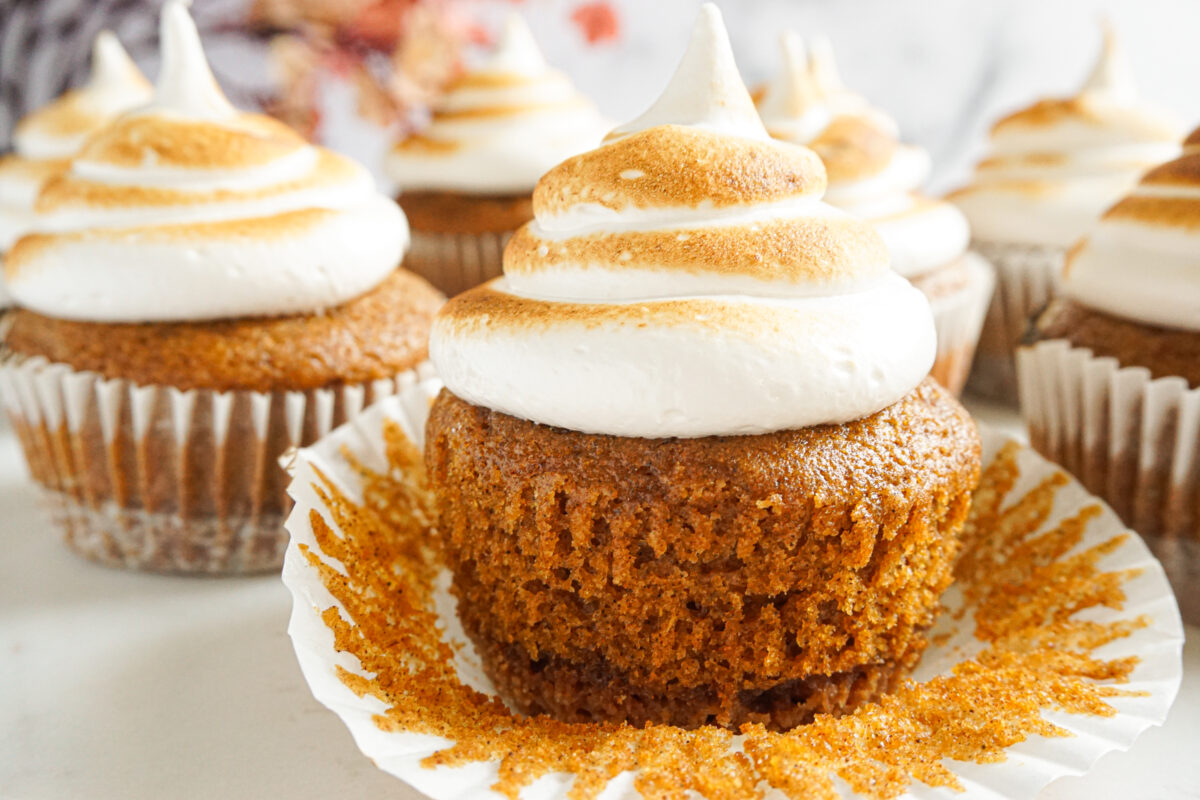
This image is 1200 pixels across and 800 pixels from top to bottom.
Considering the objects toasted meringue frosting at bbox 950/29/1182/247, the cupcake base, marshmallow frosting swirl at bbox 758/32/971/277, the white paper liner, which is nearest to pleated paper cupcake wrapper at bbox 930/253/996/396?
marshmallow frosting swirl at bbox 758/32/971/277

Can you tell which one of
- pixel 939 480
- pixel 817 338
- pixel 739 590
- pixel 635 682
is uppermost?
pixel 817 338

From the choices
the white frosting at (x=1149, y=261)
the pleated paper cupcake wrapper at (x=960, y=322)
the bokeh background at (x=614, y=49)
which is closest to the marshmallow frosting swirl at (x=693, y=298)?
the white frosting at (x=1149, y=261)

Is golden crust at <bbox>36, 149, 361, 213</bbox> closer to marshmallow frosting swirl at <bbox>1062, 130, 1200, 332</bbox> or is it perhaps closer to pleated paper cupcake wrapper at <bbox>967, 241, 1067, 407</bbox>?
marshmallow frosting swirl at <bbox>1062, 130, 1200, 332</bbox>

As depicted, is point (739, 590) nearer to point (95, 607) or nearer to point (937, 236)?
point (95, 607)

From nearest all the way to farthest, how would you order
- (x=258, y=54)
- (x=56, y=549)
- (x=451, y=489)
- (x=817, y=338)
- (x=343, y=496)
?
(x=817, y=338)
(x=451, y=489)
(x=343, y=496)
(x=56, y=549)
(x=258, y=54)

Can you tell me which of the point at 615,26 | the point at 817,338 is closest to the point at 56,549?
the point at 817,338

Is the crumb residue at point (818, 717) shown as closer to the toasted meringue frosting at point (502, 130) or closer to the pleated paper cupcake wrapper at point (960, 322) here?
the pleated paper cupcake wrapper at point (960, 322)
